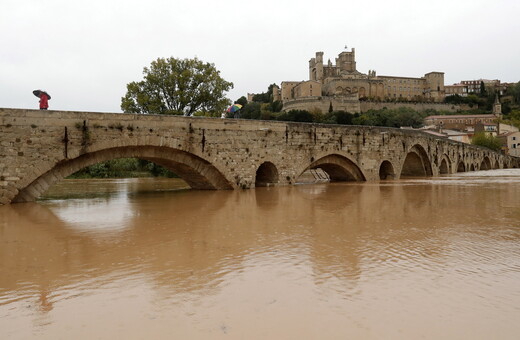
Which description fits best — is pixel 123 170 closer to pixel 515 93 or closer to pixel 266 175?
pixel 266 175

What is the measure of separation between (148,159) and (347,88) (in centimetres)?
8032

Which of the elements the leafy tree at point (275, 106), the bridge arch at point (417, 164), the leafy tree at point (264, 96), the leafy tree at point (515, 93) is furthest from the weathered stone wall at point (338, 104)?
the bridge arch at point (417, 164)

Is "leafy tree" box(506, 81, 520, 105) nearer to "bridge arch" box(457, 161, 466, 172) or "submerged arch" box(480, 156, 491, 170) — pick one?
"submerged arch" box(480, 156, 491, 170)

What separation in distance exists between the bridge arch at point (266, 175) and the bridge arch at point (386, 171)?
32.1ft

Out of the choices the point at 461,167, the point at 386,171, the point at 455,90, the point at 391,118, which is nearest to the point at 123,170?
the point at 386,171

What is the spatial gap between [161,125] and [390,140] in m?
16.0

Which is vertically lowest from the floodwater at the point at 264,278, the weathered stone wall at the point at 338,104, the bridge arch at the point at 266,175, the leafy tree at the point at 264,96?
the floodwater at the point at 264,278

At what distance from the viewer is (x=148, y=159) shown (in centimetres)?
1652

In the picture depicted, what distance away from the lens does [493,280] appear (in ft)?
15.0

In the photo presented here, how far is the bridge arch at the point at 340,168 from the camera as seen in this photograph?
2239 centimetres

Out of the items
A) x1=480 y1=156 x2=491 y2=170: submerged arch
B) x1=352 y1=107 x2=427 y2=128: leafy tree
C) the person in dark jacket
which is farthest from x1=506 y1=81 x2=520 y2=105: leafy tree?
the person in dark jacket

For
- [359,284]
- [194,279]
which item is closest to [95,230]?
[194,279]

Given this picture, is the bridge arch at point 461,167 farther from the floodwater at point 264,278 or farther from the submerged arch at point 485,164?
the floodwater at point 264,278

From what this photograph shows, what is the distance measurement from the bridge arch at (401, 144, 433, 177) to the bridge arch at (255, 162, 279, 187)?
608 inches
